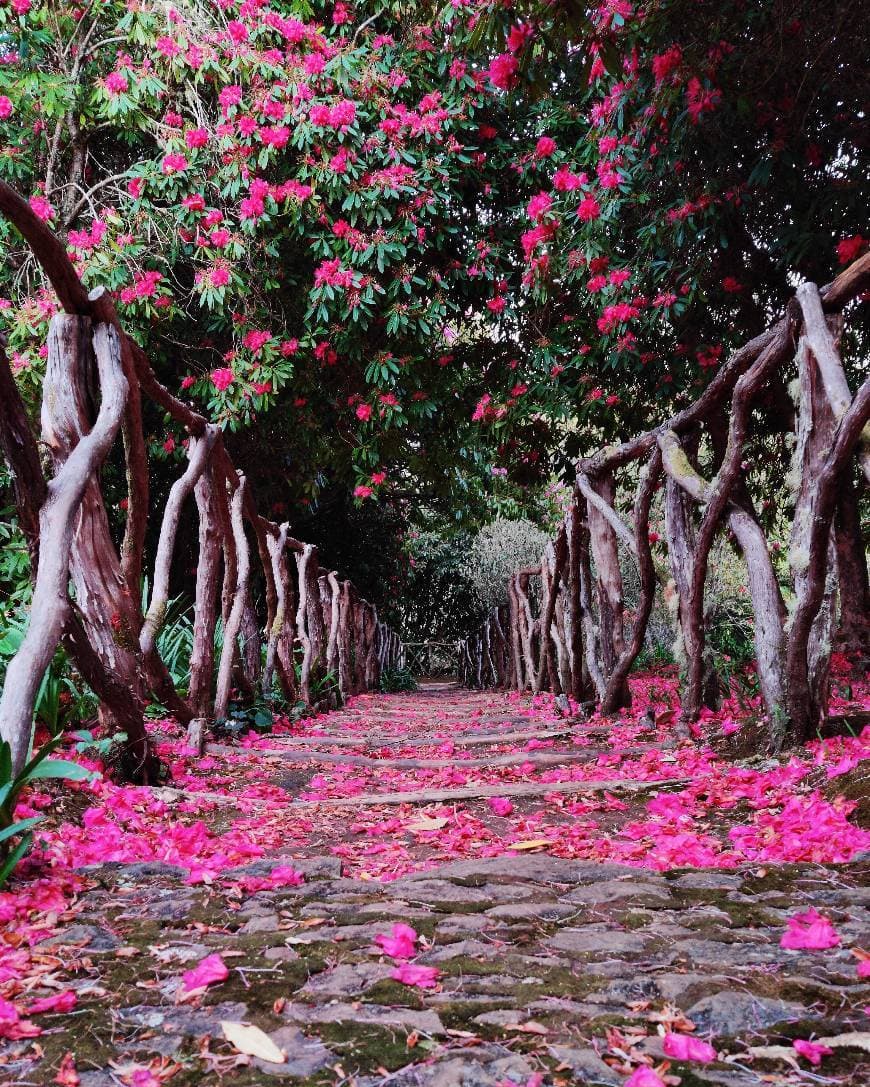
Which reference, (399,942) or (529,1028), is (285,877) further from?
(529,1028)

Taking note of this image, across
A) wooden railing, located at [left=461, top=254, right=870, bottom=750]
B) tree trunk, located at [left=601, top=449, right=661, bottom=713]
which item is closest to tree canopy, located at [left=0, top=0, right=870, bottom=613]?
wooden railing, located at [left=461, top=254, right=870, bottom=750]

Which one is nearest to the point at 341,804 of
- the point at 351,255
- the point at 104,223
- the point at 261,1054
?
the point at 261,1054

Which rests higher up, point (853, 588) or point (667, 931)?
point (853, 588)

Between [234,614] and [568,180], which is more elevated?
[568,180]

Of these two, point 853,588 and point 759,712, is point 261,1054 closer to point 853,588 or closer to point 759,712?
point 759,712

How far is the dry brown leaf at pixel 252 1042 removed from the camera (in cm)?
103

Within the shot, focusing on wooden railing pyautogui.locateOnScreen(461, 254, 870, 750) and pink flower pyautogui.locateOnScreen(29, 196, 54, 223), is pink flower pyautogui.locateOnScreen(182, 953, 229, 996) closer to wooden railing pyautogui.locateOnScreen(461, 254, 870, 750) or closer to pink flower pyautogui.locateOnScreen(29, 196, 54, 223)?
wooden railing pyautogui.locateOnScreen(461, 254, 870, 750)

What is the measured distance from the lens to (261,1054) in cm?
103

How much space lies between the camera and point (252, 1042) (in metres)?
1.05

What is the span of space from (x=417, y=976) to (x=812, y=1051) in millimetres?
558

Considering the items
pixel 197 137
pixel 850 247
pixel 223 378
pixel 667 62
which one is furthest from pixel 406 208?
pixel 850 247

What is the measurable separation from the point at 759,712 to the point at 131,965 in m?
2.54

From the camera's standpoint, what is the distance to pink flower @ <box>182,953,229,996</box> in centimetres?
123

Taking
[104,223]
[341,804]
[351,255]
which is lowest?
[341,804]
